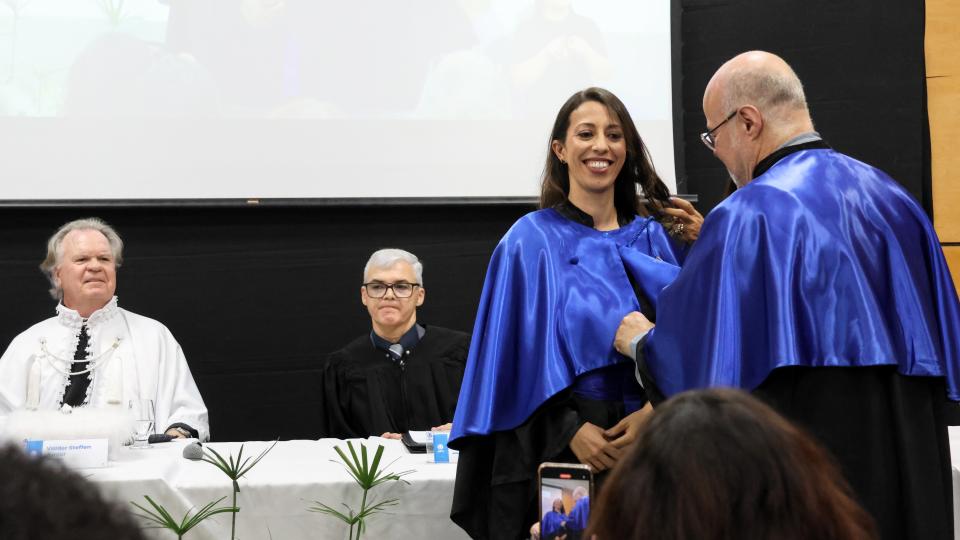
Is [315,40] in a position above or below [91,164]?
above

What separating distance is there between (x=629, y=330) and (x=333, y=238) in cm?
283

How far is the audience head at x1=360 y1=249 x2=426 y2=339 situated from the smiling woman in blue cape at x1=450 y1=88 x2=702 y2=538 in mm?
1732

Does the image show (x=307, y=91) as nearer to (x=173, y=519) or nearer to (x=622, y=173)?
(x=622, y=173)

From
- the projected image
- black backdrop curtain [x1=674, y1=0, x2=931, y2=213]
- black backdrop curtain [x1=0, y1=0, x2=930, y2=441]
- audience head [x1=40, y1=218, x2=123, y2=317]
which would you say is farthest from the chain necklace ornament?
black backdrop curtain [x1=674, y1=0, x2=931, y2=213]

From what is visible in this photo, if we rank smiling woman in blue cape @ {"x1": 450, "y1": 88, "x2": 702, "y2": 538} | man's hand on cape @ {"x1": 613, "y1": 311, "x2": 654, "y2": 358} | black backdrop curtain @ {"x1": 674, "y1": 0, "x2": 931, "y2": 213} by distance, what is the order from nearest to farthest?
man's hand on cape @ {"x1": 613, "y1": 311, "x2": 654, "y2": 358}
smiling woman in blue cape @ {"x1": 450, "y1": 88, "x2": 702, "y2": 538}
black backdrop curtain @ {"x1": 674, "y1": 0, "x2": 931, "y2": 213}

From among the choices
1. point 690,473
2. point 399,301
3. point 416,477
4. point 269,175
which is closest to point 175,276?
A: point 269,175

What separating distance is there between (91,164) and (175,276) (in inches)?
25.4

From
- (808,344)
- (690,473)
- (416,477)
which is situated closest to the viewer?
(690,473)

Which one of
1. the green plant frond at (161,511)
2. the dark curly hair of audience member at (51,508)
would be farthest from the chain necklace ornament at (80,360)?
the dark curly hair of audience member at (51,508)

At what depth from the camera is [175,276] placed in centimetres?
494

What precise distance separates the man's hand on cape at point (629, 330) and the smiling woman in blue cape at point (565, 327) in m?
0.05

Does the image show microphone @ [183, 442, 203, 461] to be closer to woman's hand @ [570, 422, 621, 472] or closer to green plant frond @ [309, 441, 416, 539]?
green plant frond @ [309, 441, 416, 539]

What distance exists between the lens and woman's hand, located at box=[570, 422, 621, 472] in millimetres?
2445

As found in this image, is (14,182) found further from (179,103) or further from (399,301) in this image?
(399,301)
